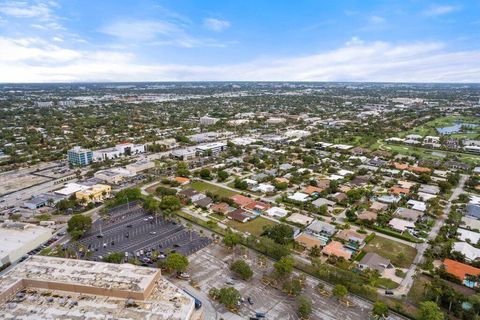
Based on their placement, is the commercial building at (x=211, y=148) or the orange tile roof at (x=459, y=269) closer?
the orange tile roof at (x=459, y=269)

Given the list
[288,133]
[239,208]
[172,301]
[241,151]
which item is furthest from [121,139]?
[172,301]

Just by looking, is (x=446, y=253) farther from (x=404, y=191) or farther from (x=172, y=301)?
(x=172, y=301)

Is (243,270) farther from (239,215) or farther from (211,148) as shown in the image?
(211,148)

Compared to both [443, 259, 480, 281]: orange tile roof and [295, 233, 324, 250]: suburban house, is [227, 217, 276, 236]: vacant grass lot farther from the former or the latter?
[443, 259, 480, 281]: orange tile roof

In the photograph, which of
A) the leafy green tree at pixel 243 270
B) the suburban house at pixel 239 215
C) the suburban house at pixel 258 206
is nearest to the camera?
the leafy green tree at pixel 243 270

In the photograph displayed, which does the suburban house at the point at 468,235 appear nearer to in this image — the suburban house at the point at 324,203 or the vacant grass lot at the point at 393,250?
the vacant grass lot at the point at 393,250

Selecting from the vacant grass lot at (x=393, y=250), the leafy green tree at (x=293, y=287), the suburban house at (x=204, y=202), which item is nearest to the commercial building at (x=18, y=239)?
the suburban house at (x=204, y=202)
